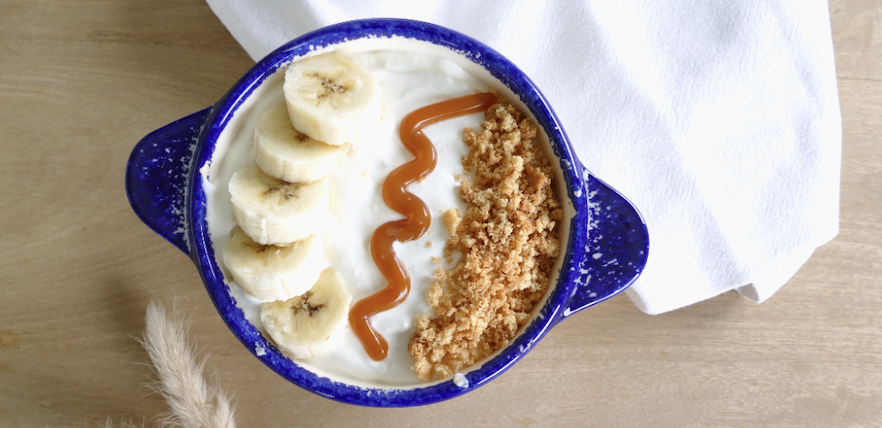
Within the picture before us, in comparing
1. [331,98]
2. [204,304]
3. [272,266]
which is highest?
[331,98]

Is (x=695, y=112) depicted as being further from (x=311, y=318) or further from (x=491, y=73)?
(x=311, y=318)

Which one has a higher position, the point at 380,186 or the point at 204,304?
the point at 380,186

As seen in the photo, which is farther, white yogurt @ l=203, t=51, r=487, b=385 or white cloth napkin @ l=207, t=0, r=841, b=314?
white cloth napkin @ l=207, t=0, r=841, b=314

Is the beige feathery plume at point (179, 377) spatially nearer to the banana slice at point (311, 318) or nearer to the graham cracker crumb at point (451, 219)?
the banana slice at point (311, 318)

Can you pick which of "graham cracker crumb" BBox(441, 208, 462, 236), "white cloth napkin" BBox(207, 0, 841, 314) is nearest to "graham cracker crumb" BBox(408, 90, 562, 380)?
"graham cracker crumb" BBox(441, 208, 462, 236)

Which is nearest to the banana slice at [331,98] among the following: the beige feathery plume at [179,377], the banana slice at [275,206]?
the banana slice at [275,206]

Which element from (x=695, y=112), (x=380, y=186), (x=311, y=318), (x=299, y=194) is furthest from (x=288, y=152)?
(x=695, y=112)

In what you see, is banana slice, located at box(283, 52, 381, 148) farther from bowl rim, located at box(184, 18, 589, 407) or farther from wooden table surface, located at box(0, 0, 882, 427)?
wooden table surface, located at box(0, 0, 882, 427)

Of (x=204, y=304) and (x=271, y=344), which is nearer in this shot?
(x=271, y=344)
